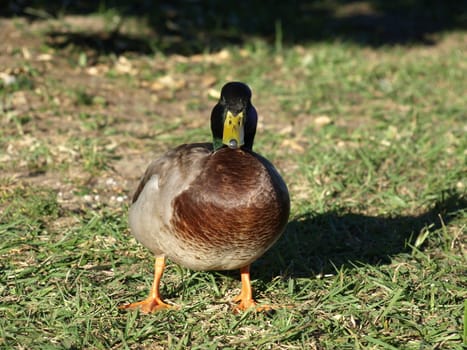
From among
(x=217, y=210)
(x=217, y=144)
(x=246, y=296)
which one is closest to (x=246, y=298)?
(x=246, y=296)

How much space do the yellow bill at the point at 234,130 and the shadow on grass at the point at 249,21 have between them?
4592 mm

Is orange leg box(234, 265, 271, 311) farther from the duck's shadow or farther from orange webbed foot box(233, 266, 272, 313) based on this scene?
the duck's shadow

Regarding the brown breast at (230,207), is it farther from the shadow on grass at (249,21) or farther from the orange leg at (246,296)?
the shadow on grass at (249,21)

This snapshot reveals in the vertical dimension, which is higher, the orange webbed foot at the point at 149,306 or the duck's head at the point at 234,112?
the duck's head at the point at 234,112

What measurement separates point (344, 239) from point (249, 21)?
5065mm

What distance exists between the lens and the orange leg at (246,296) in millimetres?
3498

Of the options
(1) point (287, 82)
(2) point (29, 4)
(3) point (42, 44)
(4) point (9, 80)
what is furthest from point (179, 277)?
(2) point (29, 4)

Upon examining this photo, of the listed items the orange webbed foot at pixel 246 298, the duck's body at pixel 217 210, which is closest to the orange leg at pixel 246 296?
the orange webbed foot at pixel 246 298

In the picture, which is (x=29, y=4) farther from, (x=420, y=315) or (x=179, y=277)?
(x=420, y=315)

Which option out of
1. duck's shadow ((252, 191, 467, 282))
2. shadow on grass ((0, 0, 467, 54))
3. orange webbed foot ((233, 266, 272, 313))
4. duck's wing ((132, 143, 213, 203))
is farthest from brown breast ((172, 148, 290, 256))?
shadow on grass ((0, 0, 467, 54))

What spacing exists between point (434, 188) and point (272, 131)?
1525 mm

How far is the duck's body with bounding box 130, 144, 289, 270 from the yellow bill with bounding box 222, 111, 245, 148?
53 millimetres

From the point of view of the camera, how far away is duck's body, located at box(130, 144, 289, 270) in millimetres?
3133

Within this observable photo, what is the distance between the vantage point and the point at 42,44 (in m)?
7.41
